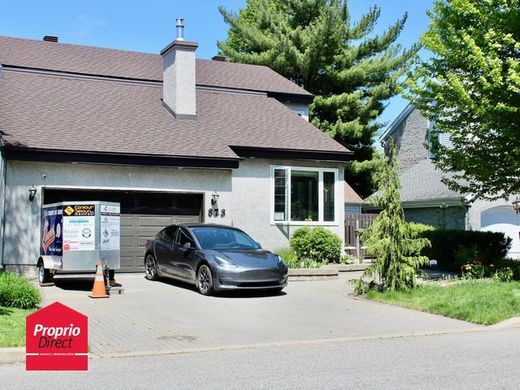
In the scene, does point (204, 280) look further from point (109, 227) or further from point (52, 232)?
point (52, 232)

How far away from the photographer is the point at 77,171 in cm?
1914

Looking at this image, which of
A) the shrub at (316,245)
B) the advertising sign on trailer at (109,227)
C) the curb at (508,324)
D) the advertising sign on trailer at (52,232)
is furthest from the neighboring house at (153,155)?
the curb at (508,324)

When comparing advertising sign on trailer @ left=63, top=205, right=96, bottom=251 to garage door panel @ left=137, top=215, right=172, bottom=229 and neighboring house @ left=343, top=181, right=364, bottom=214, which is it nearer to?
garage door panel @ left=137, top=215, right=172, bottom=229

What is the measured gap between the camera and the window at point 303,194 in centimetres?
2219

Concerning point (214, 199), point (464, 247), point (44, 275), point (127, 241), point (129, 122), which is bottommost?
point (44, 275)

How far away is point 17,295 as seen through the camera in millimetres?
11766

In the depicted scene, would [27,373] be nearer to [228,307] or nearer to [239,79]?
[228,307]

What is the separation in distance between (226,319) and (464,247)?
38.2ft

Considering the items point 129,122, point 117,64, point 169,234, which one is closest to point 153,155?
point 129,122

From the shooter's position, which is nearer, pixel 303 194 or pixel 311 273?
pixel 311 273

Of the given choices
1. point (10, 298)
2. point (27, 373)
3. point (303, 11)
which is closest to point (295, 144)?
point (10, 298)

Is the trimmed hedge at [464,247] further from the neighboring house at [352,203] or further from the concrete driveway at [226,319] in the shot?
the neighboring house at [352,203]

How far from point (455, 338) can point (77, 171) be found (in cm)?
1233

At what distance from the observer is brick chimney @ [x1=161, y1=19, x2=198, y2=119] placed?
74.8 ft
